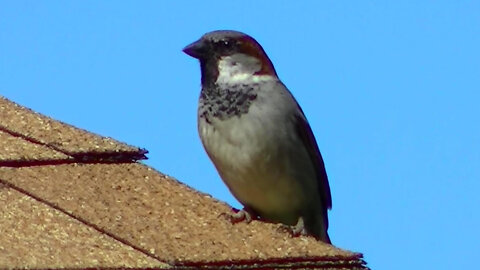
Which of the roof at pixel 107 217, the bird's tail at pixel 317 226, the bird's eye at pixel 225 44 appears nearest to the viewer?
the roof at pixel 107 217

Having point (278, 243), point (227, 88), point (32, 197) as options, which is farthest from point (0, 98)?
point (278, 243)

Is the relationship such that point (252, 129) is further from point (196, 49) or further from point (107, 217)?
point (107, 217)

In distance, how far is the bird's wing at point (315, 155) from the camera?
→ 534cm

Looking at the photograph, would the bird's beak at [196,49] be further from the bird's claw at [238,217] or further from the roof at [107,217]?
the bird's claw at [238,217]

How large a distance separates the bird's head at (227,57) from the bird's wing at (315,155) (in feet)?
0.94

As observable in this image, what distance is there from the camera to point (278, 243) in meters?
3.63

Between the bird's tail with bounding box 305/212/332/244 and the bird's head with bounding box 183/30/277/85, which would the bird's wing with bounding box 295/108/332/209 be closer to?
the bird's tail with bounding box 305/212/332/244

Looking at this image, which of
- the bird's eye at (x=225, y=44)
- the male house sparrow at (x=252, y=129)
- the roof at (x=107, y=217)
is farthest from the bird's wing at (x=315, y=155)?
the roof at (x=107, y=217)

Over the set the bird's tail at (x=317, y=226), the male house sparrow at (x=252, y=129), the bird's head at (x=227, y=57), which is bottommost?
the bird's tail at (x=317, y=226)

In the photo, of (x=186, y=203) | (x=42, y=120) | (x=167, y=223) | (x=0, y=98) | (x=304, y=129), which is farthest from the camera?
(x=304, y=129)

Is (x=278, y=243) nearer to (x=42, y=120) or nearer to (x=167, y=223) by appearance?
(x=167, y=223)

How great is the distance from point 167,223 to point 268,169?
1509mm

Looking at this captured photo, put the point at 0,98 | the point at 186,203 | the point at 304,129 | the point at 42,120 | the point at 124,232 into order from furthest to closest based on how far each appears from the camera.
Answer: the point at 304,129
the point at 0,98
the point at 42,120
the point at 186,203
the point at 124,232

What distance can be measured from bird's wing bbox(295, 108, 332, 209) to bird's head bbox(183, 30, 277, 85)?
29 centimetres
